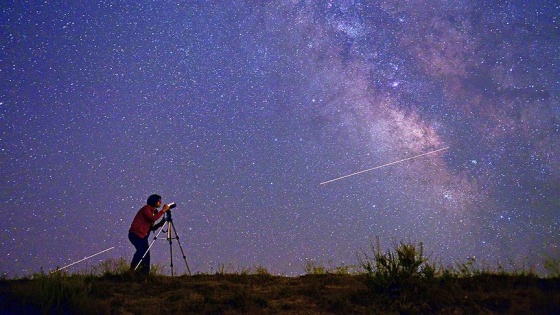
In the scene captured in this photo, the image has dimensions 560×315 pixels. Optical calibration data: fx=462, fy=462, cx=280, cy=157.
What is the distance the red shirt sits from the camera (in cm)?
1152

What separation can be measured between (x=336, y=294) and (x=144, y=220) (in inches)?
221

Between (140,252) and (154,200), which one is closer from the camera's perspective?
(140,252)

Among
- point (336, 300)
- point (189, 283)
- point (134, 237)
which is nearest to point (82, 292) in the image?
point (189, 283)

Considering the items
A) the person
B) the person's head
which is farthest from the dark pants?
the person's head

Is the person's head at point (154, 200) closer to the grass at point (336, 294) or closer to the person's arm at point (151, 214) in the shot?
the person's arm at point (151, 214)

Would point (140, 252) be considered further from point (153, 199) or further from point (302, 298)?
point (302, 298)

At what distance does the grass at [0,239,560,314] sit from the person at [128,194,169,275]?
151cm

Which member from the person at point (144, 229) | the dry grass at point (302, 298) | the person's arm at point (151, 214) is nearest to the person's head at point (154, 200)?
the person at point (144, 229)

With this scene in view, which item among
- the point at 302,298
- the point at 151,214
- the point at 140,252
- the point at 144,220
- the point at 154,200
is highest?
the point at 154,200

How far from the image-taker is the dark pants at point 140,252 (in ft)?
36.7

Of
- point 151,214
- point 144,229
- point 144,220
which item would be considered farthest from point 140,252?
point 151,214

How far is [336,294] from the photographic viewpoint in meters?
8.37

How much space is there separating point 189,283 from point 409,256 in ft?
15.5

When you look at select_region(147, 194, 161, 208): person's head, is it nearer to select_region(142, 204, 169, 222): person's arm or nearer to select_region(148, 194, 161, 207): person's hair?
select_region(148, 194, 161, 207): person's hair
